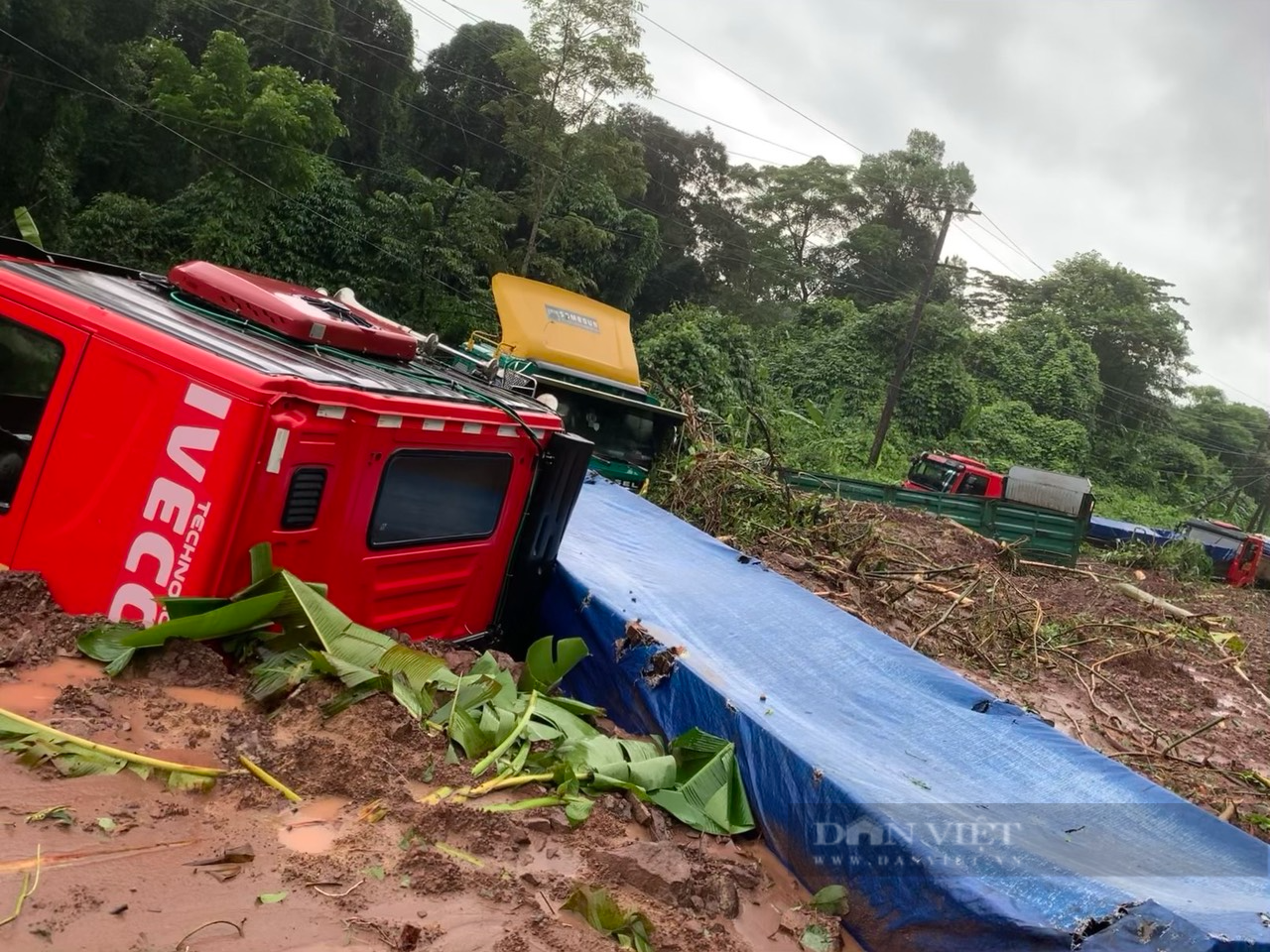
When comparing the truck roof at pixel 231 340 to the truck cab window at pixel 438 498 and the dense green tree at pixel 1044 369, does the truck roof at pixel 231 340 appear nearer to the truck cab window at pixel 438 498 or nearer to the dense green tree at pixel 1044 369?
the truck cab window at pixel 438 498

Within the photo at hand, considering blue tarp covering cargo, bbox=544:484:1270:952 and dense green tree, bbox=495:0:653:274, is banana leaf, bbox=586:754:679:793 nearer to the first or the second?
blue tarp covering cargo, bbox=544:484:1270:952

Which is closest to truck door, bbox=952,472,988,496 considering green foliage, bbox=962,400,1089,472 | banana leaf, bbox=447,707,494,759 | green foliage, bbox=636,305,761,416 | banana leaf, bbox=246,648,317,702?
green foliage, bbox=636,305,761,416

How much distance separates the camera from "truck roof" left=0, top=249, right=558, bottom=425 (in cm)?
312

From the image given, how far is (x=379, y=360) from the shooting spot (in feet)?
13.9

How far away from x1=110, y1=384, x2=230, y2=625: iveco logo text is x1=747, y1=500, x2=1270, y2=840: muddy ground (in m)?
5.47

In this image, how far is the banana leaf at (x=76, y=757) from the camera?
2361 mm

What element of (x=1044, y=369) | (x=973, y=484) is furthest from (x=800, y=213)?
(x=973, y=484)

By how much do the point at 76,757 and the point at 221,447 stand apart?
1.00m

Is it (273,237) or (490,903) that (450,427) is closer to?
(490,903)

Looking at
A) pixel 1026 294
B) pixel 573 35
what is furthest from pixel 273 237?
pixel 1026 294

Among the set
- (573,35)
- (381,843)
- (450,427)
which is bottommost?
(381,843)

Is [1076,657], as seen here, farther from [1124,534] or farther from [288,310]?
[1124,534]

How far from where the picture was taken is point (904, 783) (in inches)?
130

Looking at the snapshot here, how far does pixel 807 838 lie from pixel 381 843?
137 cm
